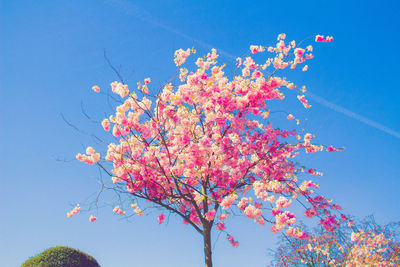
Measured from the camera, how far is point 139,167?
28.1ft

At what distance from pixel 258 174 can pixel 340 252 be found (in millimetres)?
12065

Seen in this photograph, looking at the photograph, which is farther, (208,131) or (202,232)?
(208,131)

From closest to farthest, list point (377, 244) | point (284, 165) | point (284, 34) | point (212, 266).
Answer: point (212, 266) → point (284, 34) → point (284, 165) → point (377, 244)

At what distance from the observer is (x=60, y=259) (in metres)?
9.36

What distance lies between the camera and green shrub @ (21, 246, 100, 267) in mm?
9219

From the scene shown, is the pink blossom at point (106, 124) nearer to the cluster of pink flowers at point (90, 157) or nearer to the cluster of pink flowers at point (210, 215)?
the cluster of pink flowers at point (90, 157)

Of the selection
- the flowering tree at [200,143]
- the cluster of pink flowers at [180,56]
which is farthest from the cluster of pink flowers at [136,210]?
the cluster of pink flowers at [180,56]

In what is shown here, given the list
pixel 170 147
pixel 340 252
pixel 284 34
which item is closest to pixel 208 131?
pixel 170 147

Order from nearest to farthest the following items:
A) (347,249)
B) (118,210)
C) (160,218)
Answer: (118,210) → (160,218) → (347,249)

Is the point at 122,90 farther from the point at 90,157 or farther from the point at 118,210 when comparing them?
the point at 118,210

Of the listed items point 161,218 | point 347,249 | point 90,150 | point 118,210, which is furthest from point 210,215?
point 347,249

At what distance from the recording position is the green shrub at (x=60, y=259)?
9219mm

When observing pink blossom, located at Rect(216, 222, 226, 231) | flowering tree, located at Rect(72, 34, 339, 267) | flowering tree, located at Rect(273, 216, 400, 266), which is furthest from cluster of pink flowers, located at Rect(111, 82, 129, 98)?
flowering tree, located at Rect(273, 216, 400, 266)

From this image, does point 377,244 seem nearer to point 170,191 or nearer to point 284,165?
point 284,165
